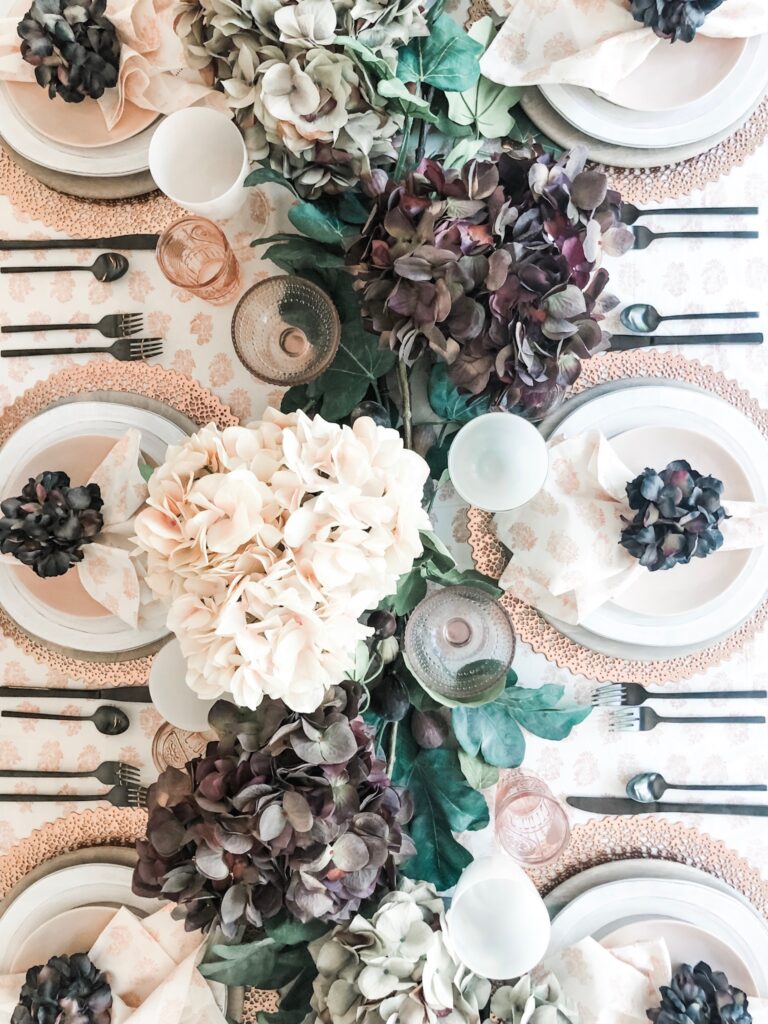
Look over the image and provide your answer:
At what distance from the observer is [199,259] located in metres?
1.07

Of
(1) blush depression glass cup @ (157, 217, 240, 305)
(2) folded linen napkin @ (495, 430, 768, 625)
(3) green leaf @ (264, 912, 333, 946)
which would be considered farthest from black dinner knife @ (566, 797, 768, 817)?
(1) blush depression glass cup @ (157, 217, 240, 305)

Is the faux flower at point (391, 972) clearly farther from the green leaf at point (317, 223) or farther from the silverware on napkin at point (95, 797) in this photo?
the green leaf at point (317, 223)

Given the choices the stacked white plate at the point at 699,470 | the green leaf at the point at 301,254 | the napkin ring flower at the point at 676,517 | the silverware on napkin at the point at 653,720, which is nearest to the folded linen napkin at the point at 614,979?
the silverware on napkin at the point at 653,720

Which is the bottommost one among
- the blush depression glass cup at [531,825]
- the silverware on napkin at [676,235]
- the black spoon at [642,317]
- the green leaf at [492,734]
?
the blush depression glass cup at [531,825]

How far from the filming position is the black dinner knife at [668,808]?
106 cm

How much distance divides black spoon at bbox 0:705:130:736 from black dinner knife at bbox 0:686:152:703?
0.06 ft

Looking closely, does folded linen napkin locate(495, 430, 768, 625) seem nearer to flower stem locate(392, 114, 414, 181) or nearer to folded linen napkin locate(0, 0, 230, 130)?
flower stem locate(392, 114, 414, 181)

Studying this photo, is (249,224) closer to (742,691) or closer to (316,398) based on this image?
(316,398)

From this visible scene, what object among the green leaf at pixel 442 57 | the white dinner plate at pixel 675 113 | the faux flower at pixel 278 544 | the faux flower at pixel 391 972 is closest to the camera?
the faux flower at pixel 278 544

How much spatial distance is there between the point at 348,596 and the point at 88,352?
2.05 feet

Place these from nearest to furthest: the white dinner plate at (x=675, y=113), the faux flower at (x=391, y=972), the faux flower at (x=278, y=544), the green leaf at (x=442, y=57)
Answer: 1. the faux flower at (x=278, y=544)
2. the faux flower at (x=391, y=972)
3. the green leaf at (x=442, y=57)
4. the white dinner plate at (x=675, y=113)

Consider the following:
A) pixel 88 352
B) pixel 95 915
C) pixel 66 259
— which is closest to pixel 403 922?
pixel 95 915

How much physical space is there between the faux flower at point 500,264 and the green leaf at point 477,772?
479 millimetres

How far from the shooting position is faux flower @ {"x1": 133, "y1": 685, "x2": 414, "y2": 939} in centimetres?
76
